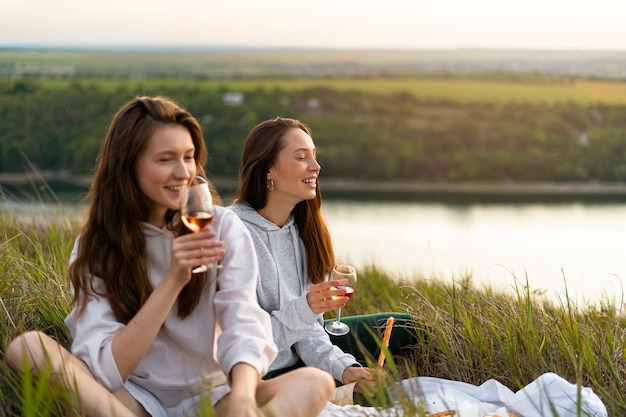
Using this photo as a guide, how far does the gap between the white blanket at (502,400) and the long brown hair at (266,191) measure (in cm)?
81

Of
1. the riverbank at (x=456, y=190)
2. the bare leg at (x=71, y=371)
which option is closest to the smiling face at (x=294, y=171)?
the bare leg at (x=71, y=371)

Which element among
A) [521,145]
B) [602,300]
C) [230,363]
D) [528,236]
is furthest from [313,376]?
[521,145]

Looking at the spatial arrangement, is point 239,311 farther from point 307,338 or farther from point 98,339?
point 307,338

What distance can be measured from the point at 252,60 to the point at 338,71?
1904 cm

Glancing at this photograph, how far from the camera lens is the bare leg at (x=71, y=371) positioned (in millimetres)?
2818

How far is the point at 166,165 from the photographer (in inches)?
113

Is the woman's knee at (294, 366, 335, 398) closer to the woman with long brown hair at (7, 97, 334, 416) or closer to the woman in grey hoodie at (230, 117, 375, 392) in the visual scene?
the woman with long brown hair at (7, 97, 334, 416)

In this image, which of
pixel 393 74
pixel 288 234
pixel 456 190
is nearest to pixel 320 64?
pixel 393 74

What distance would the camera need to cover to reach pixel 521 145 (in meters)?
47.4

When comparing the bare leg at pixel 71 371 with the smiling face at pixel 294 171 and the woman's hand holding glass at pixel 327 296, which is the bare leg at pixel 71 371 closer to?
the woman's hand holding glass at pixel 327 296

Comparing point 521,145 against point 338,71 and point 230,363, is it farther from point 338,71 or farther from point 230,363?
point 230,363

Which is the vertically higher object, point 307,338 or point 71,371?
point 71,371

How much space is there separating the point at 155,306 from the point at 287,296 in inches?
50.0

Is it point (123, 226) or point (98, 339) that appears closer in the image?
point (98, 339)
